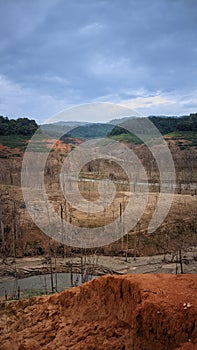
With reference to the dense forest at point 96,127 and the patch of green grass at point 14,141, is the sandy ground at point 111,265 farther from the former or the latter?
the dense forest at point 96,127

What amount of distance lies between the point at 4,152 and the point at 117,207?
97.3ft

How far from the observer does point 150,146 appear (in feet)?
189

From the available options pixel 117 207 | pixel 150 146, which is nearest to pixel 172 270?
pixel 117 207

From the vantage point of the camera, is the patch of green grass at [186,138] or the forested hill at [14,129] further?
the forested hill at [14,129]

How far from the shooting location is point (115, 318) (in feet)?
23.3

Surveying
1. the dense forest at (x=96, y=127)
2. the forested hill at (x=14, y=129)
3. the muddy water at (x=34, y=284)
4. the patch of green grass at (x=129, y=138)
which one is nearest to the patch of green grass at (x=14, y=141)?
the forested hill at (x=14, y=129)

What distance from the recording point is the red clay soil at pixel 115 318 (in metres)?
5.83

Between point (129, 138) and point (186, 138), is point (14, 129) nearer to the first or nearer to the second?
point (129, 138)

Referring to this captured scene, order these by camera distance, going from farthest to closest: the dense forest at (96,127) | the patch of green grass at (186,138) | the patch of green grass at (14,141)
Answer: the dense forest at (96,127)
the patch of green grass at (186,138)
the patch of green grass at (14,141)

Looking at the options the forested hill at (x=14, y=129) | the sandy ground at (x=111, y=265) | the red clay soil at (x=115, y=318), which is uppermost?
the forested hill at (x=14, y=129)

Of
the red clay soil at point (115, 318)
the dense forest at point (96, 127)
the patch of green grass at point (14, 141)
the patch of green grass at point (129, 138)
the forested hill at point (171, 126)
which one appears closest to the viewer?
the red clay soil at point (115, 318)

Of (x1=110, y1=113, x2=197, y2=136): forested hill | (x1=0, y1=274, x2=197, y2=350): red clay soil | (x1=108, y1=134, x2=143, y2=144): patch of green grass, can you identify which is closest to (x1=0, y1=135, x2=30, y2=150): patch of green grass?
(x1=108, y1=134, x2=143, y2=144): patch of green grass

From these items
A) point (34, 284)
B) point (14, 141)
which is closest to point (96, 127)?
point (14, 141)

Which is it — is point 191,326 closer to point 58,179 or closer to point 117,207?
point 117,207
